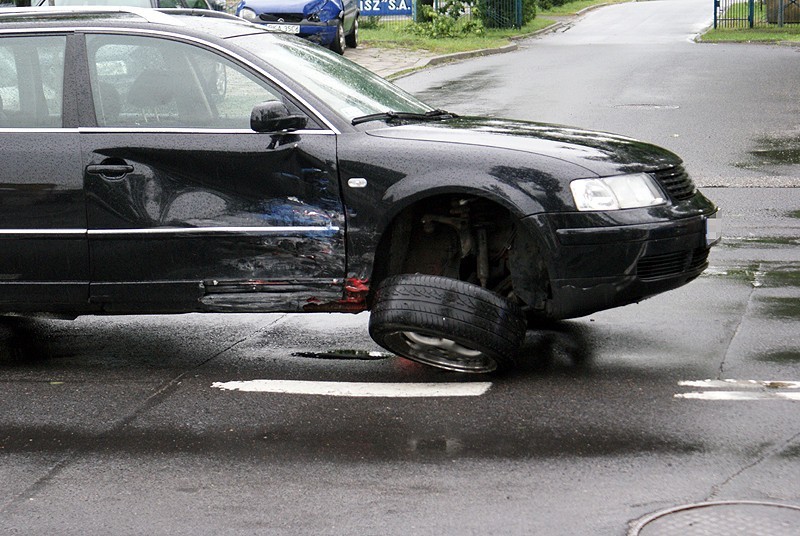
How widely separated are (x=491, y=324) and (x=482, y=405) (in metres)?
0.39

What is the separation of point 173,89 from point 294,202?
89 cm

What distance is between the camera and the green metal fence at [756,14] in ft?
108

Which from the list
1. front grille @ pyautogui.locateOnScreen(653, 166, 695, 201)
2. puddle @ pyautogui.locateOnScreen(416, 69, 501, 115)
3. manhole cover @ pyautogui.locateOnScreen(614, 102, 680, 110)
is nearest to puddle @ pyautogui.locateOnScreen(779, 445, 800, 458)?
front grille @ pyautogui.locateOnScreen(653, 166, 695, 201)

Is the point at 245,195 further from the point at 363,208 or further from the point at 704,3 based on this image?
the point at 704,3

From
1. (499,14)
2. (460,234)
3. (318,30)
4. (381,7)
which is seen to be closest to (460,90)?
(318,30)

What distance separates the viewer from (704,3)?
54406mm

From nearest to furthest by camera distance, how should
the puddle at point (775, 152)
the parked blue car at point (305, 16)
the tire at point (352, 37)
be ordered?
1. the puddle at point (775, 152)
2. the parked blue car at point (305, 16)
3. the tire at point (352, 37)

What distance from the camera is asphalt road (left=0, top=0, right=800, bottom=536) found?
14.3 ft

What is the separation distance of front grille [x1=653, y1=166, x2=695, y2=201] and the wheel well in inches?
27.3

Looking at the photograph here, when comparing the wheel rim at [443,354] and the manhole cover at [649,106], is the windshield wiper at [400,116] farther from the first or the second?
the manhole cover at [649,106]

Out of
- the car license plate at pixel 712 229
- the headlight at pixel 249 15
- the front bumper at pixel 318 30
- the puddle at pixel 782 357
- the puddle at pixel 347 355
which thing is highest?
the headlight at pixel 249 15

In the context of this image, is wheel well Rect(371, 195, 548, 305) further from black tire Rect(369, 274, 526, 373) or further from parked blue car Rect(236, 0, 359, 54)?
parked blue car Rect(236, 0, 359, 54)

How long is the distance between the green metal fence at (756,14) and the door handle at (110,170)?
1159 inches

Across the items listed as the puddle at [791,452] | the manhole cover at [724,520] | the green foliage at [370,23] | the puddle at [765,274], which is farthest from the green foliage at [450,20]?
the manhole cover at [724,520]
